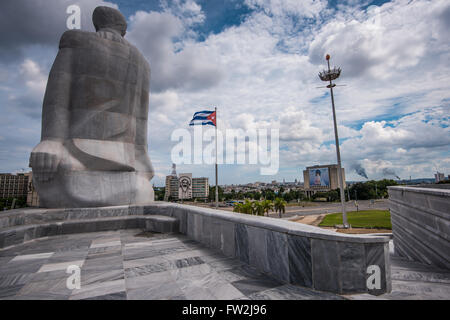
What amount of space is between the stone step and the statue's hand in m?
1.82

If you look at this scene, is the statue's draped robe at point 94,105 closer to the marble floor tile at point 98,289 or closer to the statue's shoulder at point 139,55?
the statue's shoulder at point 139,55

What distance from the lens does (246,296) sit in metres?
2.60

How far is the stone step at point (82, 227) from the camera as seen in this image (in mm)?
5117

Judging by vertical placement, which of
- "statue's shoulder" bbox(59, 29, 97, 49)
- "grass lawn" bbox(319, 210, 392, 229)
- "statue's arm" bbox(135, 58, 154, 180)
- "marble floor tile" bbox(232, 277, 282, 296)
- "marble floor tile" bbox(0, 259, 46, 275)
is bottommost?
"grass lawn" bbox(319, 210, 392, 229)

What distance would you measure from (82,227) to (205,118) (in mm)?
9490

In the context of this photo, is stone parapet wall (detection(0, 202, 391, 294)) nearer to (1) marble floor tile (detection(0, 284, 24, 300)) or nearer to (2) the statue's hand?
(2) the statue's hand

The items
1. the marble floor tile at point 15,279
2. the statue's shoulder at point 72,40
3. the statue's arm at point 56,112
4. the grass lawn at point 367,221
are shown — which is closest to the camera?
the marble floor tile at point 15,279

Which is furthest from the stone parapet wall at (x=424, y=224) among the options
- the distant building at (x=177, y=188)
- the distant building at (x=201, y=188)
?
the distant building at (x=201, y=188)

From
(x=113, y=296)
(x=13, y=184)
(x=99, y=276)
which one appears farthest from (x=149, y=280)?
(x=13, y=184)

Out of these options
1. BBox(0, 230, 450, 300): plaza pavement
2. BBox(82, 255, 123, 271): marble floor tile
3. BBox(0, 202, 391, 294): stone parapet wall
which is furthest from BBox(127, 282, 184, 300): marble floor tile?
BBox(0, 202, 391, 294): stone parapet wall

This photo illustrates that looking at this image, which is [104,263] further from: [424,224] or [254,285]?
[424,224]

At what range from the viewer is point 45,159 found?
7.14 meters

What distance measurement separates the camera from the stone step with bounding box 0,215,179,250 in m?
5.12
